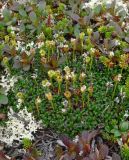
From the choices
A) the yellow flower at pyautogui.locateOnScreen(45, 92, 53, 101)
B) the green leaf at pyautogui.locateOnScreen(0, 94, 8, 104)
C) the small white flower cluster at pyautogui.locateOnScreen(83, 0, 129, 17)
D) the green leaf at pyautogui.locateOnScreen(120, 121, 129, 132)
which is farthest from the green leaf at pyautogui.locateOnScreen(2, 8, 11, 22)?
the green leaf at pyautogui.locateOnScreen(120, 121, 129, 132)

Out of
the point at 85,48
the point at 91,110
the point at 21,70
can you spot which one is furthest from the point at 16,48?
the point at 91,110

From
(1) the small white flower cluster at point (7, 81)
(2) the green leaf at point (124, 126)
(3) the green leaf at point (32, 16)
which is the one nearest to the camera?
(2) the green leaf at point (124, 126)

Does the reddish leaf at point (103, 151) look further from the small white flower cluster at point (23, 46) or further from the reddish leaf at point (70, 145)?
the small white flower cluster at point (23, 46)

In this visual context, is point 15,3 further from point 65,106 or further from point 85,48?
point 65,106

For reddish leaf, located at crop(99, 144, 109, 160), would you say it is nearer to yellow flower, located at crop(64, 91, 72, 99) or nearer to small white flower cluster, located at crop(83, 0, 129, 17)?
yellow flower, located at crop(64, 91, 72, 99)

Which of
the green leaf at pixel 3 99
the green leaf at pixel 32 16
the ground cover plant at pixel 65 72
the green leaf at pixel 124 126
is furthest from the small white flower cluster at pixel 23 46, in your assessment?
the green leaf at pixel 124 126

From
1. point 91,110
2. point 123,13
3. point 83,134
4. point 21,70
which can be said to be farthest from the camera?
point 123,13

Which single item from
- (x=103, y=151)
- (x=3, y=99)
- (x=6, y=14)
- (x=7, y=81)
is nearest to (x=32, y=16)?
(x=6, y=14)
